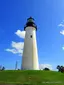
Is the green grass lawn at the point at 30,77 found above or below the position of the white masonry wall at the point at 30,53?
below

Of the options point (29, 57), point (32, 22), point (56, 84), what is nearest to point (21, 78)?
point (56, 84)

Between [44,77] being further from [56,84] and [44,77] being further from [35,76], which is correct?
[56,84]

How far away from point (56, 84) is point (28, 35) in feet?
82.2

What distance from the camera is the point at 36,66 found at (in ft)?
168

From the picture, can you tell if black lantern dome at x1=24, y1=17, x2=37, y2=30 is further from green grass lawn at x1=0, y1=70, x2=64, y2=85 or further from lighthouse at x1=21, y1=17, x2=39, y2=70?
green grass lawn at x1=0, y1=70, x2=64, y2=85

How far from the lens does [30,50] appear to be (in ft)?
170

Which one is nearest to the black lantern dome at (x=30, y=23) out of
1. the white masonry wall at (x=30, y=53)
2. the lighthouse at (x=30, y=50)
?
the lighthouse at (x=30, y=50)

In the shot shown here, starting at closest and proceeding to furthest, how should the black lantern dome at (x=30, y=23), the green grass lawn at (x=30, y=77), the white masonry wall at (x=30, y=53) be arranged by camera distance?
the green grass lawn at (x=30, y=77) < the white masonry wall at (x=30, y=53) < the black lantern dome at (x=30, y=23)

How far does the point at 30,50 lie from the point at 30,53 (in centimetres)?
92

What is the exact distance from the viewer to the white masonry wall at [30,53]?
5031 centimetres

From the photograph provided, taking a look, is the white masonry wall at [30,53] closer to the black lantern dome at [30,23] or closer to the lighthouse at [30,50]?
the lighthouse at [30,50]

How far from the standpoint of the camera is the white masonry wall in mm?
50312

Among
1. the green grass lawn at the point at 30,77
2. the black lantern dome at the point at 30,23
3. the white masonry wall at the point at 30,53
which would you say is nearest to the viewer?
the green grass lawn at the point at 30,77

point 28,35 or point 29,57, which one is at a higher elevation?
point 28,35
